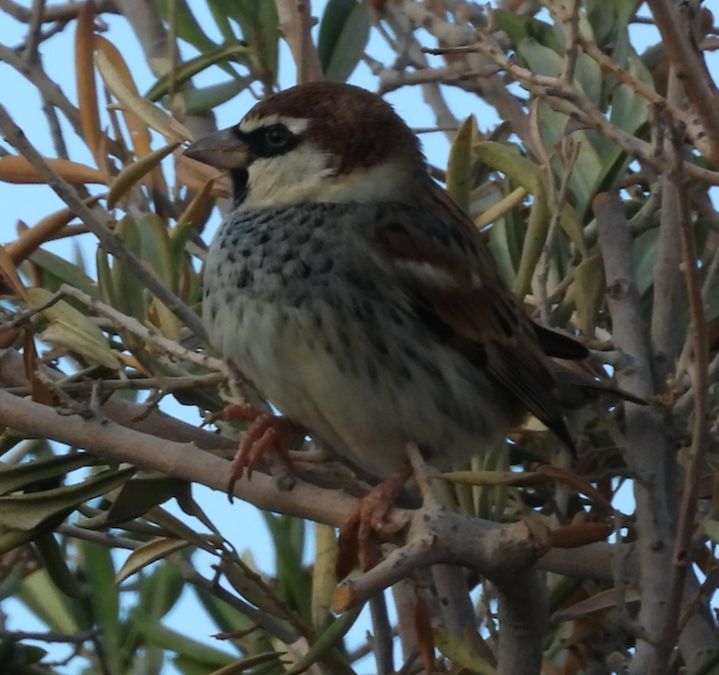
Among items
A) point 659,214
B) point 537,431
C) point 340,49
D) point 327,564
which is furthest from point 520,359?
point 340,49

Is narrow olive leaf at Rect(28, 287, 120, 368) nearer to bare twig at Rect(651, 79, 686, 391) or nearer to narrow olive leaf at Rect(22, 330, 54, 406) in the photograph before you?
narrow olive leaf at Rect(22, 330, 54, 406)

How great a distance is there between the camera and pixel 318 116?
154cm

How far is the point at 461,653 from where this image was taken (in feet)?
3.77

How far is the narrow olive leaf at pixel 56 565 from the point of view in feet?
4.21

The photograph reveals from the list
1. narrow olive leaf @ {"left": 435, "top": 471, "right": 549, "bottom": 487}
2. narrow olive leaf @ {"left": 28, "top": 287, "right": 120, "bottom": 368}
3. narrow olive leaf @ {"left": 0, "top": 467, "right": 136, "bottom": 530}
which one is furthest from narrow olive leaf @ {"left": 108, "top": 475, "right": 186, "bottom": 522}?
narrow olive leaf @ {"left": 435, "top": 471, "right": 549, "bottom": 487}

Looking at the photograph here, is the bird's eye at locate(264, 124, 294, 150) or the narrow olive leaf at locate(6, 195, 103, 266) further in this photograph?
the bird's eye at locate(264, 124, 294, 150)

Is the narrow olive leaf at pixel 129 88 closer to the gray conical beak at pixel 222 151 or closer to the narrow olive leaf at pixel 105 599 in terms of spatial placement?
the gray conical beak at pixel 222 151

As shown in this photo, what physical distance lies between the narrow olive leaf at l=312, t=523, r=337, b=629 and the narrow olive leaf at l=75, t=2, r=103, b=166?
0.52 m

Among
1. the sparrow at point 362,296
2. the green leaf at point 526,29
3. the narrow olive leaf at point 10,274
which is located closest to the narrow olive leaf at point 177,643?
the sparrow at point 362,296

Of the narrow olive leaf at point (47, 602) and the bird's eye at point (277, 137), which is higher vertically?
the bird's eye at point (277, 137)

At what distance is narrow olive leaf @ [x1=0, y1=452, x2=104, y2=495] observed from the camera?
1251 mm

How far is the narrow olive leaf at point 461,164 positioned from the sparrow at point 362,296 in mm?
29

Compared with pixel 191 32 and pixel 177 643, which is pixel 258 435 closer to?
pixel 177 643

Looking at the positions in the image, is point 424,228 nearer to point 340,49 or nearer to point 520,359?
point 520,359
